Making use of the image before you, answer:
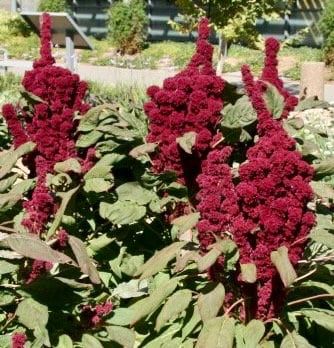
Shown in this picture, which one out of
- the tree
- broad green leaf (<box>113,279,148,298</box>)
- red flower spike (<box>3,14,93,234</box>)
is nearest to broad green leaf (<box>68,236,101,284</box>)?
broad green leaf (<box>113,279,148,298</box>)

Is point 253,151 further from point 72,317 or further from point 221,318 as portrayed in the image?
point 72,317

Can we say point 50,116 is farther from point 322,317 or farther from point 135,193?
point 322,317

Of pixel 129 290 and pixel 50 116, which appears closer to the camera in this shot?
pixel 129 290

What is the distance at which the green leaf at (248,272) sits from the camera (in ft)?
7.99

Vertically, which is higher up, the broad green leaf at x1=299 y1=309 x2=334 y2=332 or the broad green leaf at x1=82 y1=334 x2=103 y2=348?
the broad green leaf at x1=299 y1=309 x2=334 y2=332

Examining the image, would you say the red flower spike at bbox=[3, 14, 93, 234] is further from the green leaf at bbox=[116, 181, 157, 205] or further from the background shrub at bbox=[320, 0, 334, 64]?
the background shrub at bbox=[320, 0, 334, 64]

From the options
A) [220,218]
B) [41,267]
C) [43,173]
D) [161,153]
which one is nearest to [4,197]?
[43,173]

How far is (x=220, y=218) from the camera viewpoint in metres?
2.53

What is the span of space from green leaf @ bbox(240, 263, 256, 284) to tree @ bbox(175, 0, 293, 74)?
33.9 ft

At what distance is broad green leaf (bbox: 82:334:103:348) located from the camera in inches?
105

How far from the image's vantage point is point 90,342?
2699mm

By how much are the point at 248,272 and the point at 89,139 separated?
121 centimetres

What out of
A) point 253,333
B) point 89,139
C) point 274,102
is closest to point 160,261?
point 253,333

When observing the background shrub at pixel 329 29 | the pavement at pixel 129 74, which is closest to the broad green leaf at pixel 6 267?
the pavement at pixel 129 74
